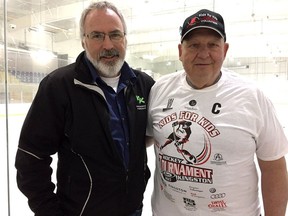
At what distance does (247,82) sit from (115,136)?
1.93ft

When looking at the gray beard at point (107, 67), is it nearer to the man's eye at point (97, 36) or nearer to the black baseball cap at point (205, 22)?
the man's eye at point (97, 36)

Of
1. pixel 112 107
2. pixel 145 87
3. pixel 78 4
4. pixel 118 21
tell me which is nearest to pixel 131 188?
pixel 112 107

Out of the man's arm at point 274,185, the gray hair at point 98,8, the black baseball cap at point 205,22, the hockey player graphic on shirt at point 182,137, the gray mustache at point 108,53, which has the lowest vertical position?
the man's arm at point 274,185

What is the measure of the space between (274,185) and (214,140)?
0.33 metres

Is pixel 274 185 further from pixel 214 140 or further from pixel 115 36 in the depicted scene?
pixel 115 36

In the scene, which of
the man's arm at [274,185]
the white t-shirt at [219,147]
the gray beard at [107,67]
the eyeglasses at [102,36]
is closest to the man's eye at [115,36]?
the eyeglasses at [102,36]

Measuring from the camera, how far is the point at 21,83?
6.71 meters

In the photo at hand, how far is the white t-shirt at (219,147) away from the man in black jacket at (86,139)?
7.3 inches

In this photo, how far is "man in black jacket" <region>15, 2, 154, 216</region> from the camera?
1.18m

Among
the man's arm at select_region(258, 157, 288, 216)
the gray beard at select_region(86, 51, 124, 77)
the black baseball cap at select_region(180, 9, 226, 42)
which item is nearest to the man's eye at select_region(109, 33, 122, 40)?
the gray beard at select_region(86, 51, 124, 77)

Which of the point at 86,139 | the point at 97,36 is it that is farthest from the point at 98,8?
the point at 86,139

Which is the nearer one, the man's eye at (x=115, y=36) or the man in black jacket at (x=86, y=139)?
the man in black jacket at (x=86, y=139)

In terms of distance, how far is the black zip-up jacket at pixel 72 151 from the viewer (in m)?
1.17

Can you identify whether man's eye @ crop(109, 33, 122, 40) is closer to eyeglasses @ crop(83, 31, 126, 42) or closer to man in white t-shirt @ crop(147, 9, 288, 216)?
eyeglasses @ crop(83, 31, 126, 42)
